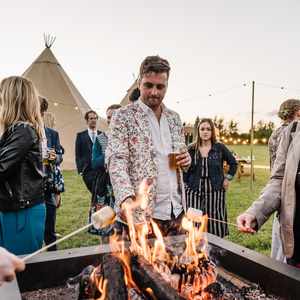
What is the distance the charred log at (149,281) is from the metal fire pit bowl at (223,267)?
1.82 feet

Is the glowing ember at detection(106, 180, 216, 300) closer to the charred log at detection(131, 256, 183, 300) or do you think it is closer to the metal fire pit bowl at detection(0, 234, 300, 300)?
the charred log at detection(131, 256, 183, 300)

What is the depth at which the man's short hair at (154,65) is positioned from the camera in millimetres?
2591

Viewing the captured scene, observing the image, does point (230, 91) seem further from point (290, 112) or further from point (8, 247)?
point (8, 247)

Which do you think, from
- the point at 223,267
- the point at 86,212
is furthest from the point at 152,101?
the point at 86,212

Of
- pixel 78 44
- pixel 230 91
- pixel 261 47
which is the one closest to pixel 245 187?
pixel 230 91

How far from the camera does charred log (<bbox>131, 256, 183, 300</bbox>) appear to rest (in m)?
1.64

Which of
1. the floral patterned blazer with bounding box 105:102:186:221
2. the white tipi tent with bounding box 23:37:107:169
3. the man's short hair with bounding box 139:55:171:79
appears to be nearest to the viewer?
the floral patterned blazer with bounding box 105:102:186:221

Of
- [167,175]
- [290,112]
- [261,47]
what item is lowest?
[167,175]

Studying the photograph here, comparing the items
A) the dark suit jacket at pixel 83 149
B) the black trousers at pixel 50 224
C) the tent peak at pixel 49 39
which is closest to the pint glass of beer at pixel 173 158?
the black trousers at pixel 50 224

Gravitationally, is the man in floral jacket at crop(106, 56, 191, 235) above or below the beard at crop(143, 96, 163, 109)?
below

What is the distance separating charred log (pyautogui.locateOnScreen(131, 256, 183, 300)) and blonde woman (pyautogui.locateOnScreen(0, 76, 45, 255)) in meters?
1.15

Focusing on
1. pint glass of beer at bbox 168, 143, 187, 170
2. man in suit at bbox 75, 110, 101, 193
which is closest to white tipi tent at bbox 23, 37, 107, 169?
man in suit at bbox 75, 110, 101, 193

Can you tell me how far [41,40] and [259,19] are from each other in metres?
11.7

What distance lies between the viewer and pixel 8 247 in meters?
2.70
